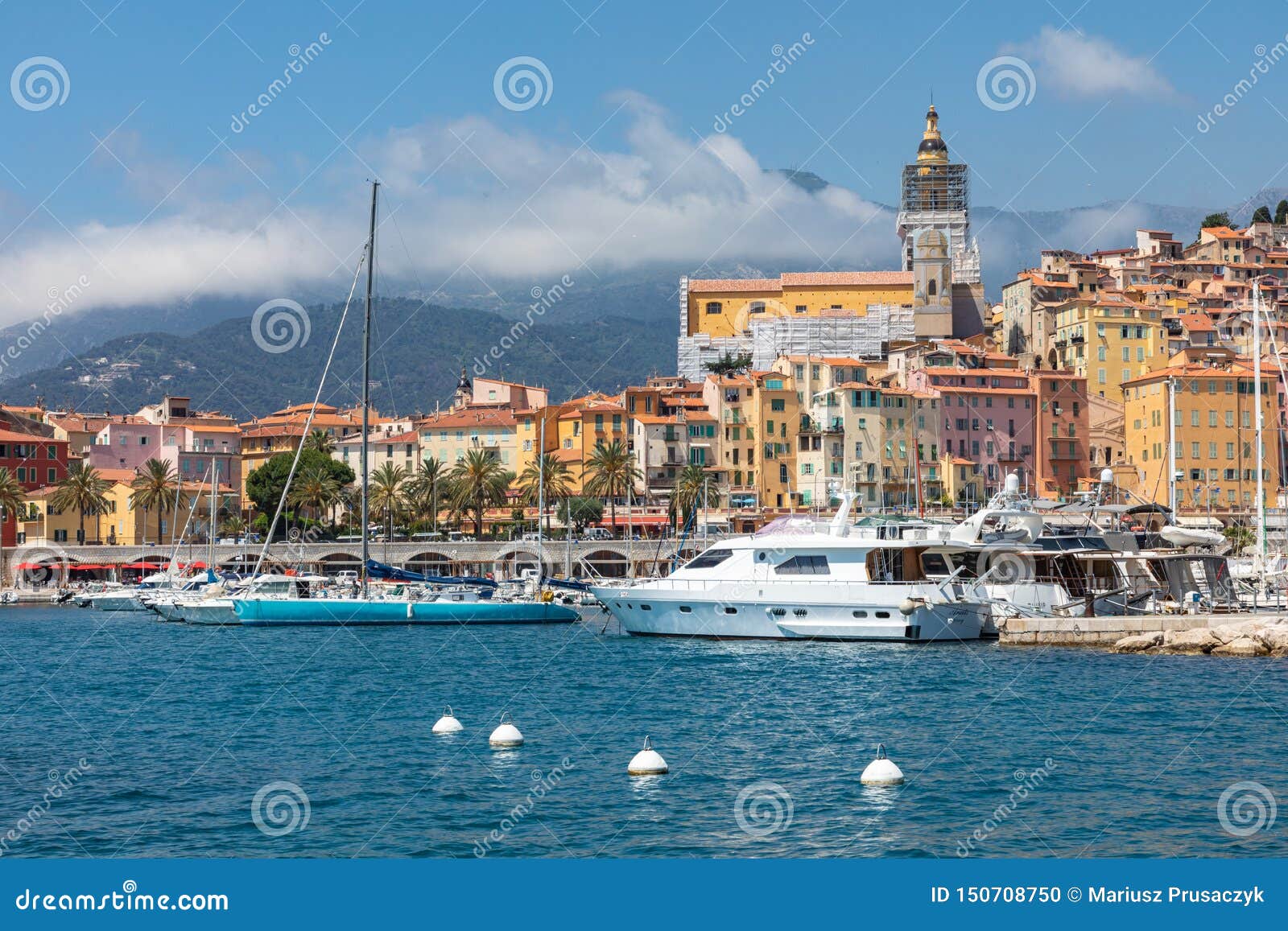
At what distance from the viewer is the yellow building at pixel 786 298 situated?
465ft

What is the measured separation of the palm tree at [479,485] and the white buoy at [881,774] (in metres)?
81.5

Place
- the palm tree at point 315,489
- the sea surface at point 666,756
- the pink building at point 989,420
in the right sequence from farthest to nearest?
the pink building at point 989,420 < the palm tree at point 315,489 < the sea surface at point 666,756

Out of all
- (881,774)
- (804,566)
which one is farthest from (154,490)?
(881,774)

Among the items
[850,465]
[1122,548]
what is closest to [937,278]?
[850,465]

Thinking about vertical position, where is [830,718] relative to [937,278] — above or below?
below

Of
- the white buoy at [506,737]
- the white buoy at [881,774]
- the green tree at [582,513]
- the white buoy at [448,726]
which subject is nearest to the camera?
the white buoy at [881,774]

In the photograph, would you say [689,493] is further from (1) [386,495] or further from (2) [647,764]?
(2) [647,764]

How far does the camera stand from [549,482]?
108 meters

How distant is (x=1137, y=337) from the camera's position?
402ft

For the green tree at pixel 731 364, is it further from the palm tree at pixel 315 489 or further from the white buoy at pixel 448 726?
the white buoy at pixel 448 726

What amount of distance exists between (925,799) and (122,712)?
786 inches

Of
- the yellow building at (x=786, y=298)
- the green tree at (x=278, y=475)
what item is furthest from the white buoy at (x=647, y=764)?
the yellow building at (x=786, y=298)

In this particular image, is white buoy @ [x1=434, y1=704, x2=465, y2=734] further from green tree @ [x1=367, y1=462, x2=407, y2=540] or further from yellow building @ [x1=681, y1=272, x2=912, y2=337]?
yellow building @ [x1=681, y1=272, x2=912, y2=337]

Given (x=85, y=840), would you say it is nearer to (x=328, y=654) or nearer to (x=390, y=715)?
(x=390, y=715)
